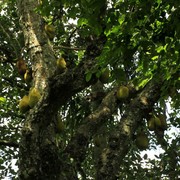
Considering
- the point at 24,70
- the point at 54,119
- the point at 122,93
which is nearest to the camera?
Result: the point at 54,119

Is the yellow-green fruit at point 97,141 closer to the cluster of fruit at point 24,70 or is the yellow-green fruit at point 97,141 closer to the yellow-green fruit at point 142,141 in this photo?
the yellow-green fruit at point 142,141

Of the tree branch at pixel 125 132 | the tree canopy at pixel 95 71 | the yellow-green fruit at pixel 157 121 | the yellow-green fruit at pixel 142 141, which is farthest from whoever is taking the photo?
the yellow-green fruit at pixel 142 141

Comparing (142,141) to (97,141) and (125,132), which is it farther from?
(125,132)

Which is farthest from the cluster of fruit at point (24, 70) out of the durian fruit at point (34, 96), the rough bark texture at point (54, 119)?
the durian fruit at point (34, 96)

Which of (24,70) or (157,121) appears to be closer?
(24,70)

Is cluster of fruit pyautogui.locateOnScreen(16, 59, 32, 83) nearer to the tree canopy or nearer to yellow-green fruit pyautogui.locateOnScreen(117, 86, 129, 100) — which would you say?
the tree canopy

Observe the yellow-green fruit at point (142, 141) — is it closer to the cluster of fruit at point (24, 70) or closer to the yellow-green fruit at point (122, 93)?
the yellow-green fruit at point (122, 93)

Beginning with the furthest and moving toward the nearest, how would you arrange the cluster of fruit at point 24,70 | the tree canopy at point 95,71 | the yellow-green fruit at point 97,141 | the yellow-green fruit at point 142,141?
the yellow-green fruit at point 142,141 → the yellow-green fruit at point 97,141 → the cluster of fruit at point 24,70 → the tree canopy at point 95,71

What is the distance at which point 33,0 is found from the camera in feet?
13.2

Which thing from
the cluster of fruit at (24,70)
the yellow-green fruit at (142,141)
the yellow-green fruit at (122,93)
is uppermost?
the cluster of fruit at (24,70)

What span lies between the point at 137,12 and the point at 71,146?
1.24m

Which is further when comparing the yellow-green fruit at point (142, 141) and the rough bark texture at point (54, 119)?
the yellow-green fruit at point (142, 141)

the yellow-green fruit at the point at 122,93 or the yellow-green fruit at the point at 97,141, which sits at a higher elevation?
the yellow-green fruit at the point at 97,141

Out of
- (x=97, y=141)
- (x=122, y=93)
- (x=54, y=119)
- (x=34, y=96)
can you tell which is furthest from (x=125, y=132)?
(x=97, y=141)
